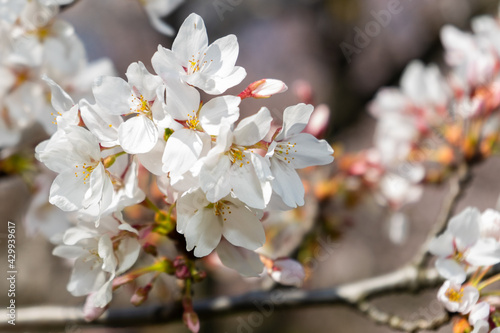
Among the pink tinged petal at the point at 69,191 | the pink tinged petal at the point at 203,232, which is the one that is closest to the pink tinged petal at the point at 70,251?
the pink tinged petal at the point at 69,191

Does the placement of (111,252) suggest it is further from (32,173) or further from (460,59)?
(460,59)

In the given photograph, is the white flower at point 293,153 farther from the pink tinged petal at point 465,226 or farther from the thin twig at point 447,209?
the thin twig at point 447,209

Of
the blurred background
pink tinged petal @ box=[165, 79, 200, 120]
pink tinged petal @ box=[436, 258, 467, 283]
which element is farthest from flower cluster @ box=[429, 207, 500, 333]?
the blurred background

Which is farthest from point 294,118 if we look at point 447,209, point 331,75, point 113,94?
point 331,75

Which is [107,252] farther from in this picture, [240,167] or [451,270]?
[451,270]

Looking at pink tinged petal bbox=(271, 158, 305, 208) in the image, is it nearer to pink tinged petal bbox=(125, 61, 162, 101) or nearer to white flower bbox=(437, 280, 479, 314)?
pink tinged petal bbox=(125, 61, 162, 101)

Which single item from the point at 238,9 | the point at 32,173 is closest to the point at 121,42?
the point at 238,9
